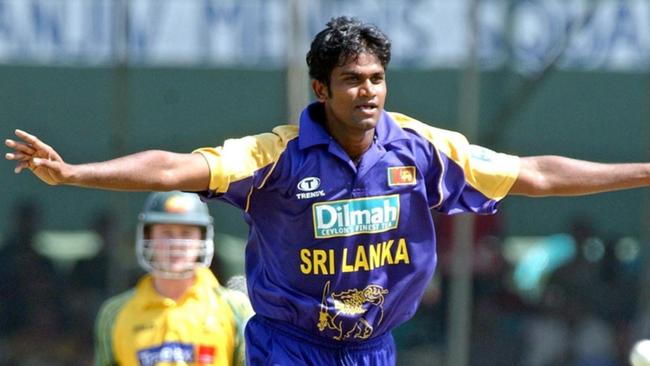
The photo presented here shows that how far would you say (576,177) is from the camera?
5406 millimetres

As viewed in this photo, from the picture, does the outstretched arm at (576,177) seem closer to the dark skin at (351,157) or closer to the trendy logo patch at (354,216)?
the dark skin at (351,157)

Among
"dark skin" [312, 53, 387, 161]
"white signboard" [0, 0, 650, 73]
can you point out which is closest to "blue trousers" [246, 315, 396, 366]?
"dark skin" [312, 53, 387, 161]

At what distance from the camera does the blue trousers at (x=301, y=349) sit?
212 inches

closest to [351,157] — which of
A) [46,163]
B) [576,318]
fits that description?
[46,163]

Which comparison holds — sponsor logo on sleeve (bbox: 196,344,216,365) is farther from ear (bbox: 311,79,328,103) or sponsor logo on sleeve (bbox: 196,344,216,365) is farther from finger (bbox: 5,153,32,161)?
finger (bbox: 5,153,32,161)

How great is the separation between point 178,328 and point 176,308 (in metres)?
0.10

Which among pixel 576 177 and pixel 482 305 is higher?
pixel 576 177

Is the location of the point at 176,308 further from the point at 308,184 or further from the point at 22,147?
the point at 22,147

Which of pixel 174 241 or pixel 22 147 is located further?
pixel 174 241

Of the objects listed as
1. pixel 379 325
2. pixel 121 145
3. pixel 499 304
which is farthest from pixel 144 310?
pixel 499 304

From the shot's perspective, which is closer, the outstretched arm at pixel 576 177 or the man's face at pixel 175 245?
the outstretched arm at pixel 576 177

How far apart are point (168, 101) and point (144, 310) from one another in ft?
11.8

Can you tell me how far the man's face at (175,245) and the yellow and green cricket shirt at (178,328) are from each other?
0.09m

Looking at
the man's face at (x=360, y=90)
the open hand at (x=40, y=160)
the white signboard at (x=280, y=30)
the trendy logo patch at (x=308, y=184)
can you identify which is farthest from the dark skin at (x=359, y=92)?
the white signboard at (x=280, y=30)
